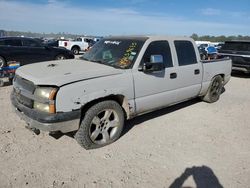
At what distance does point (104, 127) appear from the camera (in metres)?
3.91

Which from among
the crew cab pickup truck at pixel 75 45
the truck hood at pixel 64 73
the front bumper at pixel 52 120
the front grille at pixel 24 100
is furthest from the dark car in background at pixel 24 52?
the crew cab pickup truck at pixel 75 45

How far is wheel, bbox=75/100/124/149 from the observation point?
3604 millimetres

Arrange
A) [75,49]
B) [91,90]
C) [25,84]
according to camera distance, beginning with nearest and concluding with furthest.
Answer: [91,90], [25,84], [75,49]

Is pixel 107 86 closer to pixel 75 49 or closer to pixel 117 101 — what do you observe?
pixel 117 101

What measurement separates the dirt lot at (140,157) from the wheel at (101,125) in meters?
0.16

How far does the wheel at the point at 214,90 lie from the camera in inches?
247

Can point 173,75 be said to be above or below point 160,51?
below

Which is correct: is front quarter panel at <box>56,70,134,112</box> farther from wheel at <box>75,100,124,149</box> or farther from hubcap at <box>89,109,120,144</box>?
hubcap at <box>89,109,120,144</box>

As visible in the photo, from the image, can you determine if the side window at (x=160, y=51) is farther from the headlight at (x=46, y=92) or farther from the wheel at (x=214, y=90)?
the wheel at (x=214, y=90)

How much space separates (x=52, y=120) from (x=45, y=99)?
31cm

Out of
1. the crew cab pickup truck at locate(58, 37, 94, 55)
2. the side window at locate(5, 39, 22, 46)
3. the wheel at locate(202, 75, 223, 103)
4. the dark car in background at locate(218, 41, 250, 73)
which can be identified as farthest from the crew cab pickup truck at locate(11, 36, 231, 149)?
the crew cab pickup truck at locate(58, 37, 94, 55)

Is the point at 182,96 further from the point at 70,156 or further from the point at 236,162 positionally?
the point at 70,156

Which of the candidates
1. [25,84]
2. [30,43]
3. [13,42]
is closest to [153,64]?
[25,84]

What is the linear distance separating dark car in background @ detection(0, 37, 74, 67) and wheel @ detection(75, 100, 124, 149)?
7.04m
